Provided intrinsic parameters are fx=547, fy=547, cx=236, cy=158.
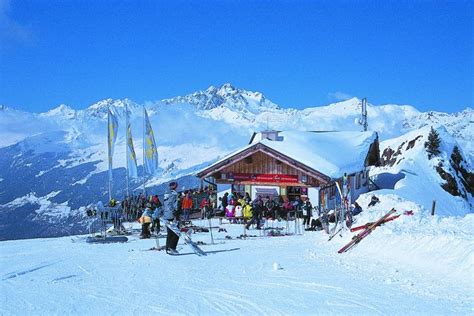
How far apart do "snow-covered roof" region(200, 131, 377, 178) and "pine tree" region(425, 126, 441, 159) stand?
12940 millimetres

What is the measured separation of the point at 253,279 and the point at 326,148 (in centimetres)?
2654

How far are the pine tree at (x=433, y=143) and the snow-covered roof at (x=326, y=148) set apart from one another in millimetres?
12940

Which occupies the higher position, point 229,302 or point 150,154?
point 150,154

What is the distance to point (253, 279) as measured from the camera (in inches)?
379

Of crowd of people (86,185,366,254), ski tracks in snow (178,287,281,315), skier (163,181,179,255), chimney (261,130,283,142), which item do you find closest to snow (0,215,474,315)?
Answer: ski tracks in snow (178,287,281,315)

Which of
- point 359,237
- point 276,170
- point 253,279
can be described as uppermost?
point 276,170

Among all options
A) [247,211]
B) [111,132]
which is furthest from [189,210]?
[111,132]

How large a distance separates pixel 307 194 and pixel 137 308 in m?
21.6

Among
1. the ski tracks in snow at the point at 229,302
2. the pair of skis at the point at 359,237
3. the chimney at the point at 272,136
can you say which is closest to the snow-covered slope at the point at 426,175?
the chimney at the point at 272,136

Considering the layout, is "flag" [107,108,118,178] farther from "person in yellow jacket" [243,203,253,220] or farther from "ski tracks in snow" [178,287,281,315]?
"ski tracks in snow" [178,287,281,315]

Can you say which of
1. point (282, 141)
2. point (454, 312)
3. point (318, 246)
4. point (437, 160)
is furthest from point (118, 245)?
point (437, 160)

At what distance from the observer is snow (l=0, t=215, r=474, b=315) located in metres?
7.75

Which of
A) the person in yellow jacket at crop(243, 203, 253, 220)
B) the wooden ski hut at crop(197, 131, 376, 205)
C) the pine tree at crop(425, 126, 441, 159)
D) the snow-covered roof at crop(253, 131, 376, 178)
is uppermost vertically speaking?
the pine tree at crop(425, 126, 441, 159)

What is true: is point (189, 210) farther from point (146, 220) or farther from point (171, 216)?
point (171, 216)
